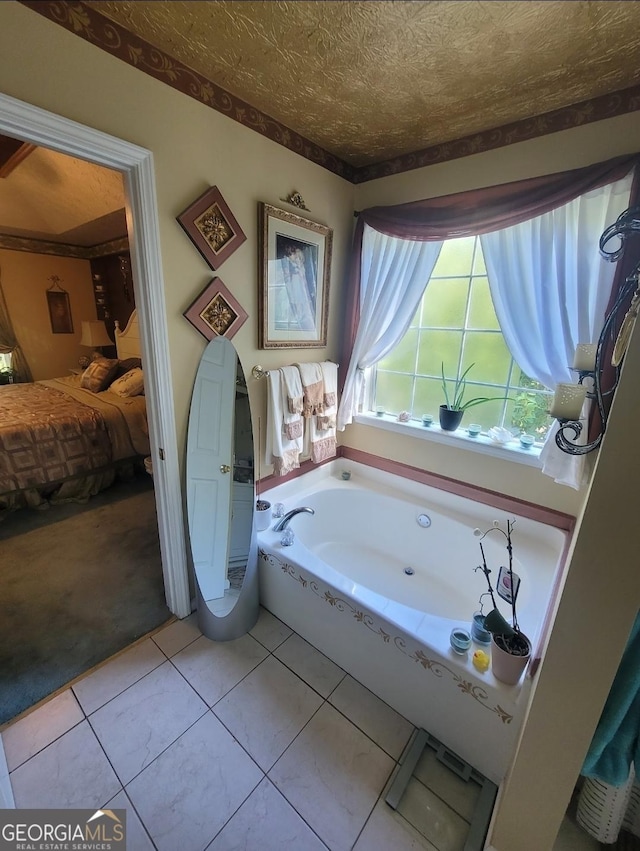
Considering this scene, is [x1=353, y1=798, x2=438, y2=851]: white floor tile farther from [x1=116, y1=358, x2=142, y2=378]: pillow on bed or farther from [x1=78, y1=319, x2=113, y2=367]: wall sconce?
[x1=78, y1=319, x2=113, y2=367]: wall sconce

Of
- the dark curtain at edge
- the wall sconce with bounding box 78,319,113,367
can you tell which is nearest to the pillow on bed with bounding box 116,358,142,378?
the wall sconce with bounding box 78,319,113,367

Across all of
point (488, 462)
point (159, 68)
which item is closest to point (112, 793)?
point (488, 462)

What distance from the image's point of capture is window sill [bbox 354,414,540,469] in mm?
1789

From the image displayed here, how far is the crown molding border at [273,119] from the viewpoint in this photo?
1.03 m

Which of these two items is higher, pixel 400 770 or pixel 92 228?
pixel 92 228

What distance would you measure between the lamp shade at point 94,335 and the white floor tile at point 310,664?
442 centimetres

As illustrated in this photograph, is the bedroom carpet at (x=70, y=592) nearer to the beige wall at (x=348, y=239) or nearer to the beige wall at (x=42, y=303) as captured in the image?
the beige wall at (x=348, y=239)

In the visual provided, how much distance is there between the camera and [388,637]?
1.34 meters

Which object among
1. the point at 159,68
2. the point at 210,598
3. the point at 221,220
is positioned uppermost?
the point at 159,68

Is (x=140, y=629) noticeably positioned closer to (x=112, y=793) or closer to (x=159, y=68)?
(x=112, y=793)

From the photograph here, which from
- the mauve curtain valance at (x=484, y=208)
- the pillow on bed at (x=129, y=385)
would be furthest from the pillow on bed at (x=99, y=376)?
the mauve curtain valance at (x=484, y=208)

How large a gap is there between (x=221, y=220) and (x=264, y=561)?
5.34 feet

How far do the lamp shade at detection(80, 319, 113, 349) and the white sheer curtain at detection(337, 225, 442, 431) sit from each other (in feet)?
12.6

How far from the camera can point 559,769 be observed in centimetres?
85
